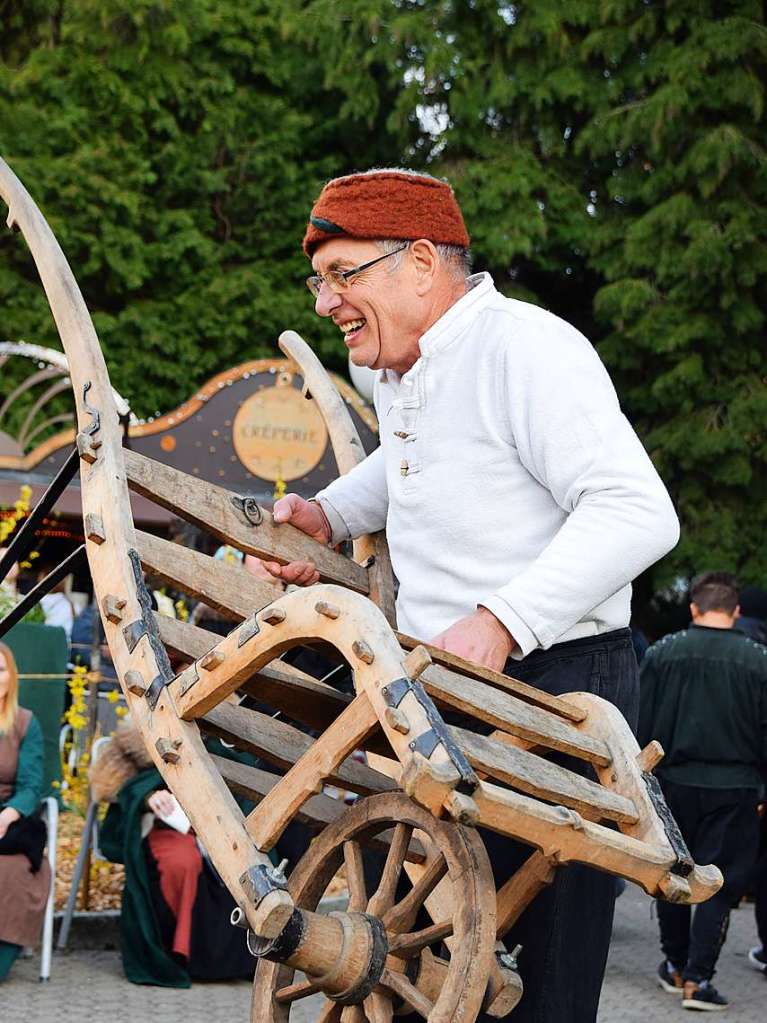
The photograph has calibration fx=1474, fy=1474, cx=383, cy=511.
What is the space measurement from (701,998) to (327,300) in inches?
190

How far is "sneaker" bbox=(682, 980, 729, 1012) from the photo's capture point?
21.0 feet

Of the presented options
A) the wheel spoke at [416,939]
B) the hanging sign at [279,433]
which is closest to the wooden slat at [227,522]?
the wheel spoke at [416,939]

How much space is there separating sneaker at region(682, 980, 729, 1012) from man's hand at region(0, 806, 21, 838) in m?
3.01

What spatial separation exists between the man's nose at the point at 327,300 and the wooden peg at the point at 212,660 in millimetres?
710

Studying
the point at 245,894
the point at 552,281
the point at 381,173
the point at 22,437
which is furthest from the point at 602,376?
the point at 552,281

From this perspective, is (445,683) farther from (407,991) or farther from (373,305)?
(373,305)

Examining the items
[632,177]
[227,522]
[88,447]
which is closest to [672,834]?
[227,522]

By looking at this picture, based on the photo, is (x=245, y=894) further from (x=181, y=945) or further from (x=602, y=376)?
(x=181, y=945)

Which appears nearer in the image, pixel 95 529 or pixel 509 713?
pixel 509 713

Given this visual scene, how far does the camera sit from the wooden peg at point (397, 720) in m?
1.87

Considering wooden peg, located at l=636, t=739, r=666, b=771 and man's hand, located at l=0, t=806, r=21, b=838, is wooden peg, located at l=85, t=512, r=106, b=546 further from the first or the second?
man's hand, located at l=0, t=806, r=21, b=838

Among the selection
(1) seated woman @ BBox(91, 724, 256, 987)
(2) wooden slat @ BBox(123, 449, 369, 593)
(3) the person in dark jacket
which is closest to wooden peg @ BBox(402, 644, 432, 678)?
(2) wooden slat @ BBox(123, 449, 369, 593)

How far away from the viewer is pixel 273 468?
14.7 metres

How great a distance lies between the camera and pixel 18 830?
638 centimetres
